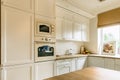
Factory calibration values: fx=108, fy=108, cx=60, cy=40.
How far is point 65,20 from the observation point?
10.6 feet

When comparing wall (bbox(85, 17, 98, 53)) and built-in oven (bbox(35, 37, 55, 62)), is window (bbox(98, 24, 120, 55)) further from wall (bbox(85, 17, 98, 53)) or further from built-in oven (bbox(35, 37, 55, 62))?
built-in oven (bbox(35, 37, 55, 62))

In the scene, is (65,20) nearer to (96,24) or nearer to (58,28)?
(58,28)

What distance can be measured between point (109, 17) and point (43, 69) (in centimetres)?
283

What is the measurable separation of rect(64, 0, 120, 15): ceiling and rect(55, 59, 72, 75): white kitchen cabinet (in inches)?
66.5

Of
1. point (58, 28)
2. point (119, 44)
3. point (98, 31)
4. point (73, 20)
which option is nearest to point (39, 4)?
point (58, 28)

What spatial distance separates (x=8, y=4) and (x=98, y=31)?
327 cm

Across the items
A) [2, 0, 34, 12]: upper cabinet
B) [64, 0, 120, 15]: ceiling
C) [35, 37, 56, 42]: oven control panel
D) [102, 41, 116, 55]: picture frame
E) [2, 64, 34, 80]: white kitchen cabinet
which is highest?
[64, 0, 120, 15]: ceiling

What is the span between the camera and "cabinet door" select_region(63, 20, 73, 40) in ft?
10.5

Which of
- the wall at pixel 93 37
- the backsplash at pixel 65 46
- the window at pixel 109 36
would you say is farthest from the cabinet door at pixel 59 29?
the window at pixel 109 36

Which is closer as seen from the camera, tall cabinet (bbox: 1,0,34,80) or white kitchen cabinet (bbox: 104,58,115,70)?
tall cabinet (bbox: 1,0,34,80)

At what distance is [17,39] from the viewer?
189cm

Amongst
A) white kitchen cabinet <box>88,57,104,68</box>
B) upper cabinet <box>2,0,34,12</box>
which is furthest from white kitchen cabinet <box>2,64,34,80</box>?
white kitchen cabinet <box>88,57,104,68</box>

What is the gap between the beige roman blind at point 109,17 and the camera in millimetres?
3474

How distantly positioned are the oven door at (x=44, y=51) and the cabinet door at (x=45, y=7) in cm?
67
